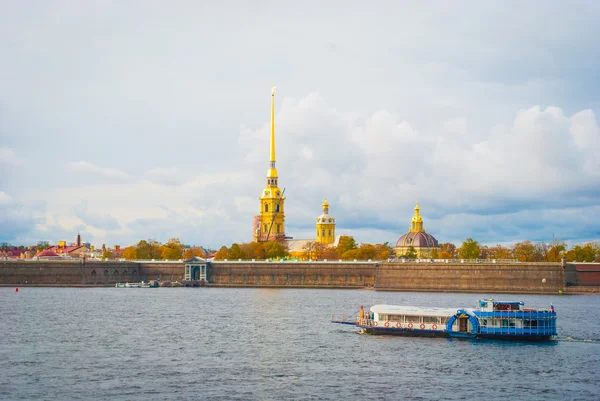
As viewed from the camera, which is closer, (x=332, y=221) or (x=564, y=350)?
(x=564, y=350)

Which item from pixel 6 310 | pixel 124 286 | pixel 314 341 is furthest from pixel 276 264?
pixel 314 341

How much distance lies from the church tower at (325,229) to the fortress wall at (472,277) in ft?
247

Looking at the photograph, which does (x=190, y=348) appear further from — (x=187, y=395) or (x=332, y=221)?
(x=332, y=221)

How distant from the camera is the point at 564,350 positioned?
50.4 metres

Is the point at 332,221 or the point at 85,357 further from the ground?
the point at 332,221

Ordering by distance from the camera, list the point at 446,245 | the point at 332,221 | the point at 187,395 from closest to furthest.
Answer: the point at 187,395, the point at 446,245, the point at 332,221

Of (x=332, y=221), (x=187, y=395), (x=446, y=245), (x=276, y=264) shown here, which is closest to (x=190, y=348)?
(x=187, y=395)

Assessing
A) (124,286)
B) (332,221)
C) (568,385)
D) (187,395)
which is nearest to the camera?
(187,395)

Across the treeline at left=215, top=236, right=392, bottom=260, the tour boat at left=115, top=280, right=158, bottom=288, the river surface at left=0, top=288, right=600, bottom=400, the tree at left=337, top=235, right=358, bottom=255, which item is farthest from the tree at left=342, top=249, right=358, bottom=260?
the river surface at left=0, top=288, right=600, bottom=400

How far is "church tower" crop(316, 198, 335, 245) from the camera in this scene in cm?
19360

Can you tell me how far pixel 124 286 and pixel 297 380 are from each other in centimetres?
9090

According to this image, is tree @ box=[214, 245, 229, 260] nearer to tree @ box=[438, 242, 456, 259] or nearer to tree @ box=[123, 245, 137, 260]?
tree @ box=[123, 245, 137, 260]

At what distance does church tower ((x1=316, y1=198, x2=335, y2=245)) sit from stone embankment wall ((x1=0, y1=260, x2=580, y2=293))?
61.0m

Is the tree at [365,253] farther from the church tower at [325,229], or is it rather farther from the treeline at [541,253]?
the church tower at [325,229]
